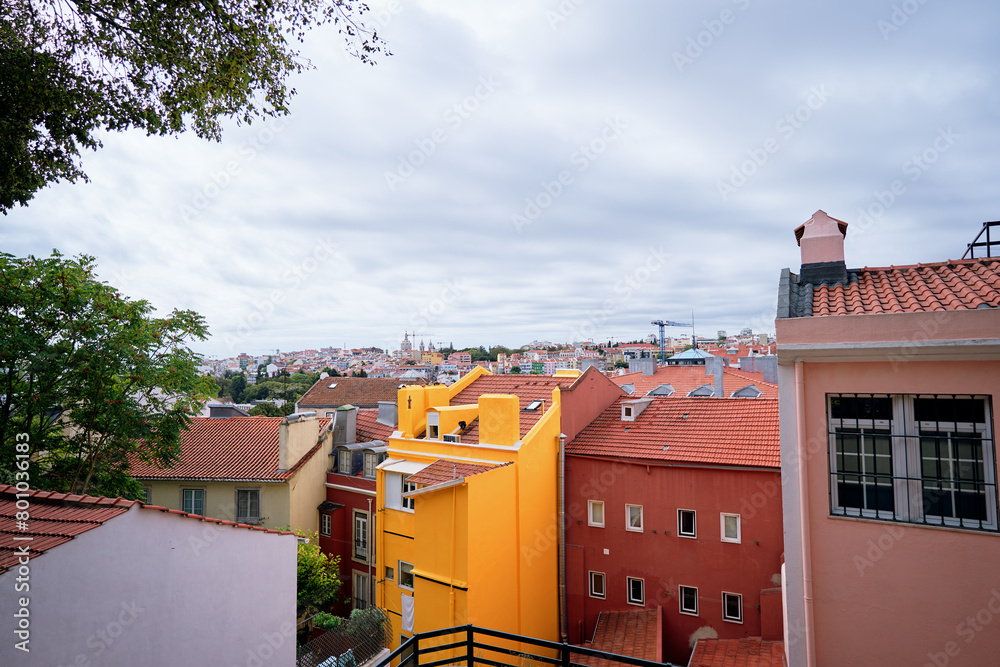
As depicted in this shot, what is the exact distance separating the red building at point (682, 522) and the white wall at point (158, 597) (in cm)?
1040

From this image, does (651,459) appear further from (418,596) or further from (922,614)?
(922,614)

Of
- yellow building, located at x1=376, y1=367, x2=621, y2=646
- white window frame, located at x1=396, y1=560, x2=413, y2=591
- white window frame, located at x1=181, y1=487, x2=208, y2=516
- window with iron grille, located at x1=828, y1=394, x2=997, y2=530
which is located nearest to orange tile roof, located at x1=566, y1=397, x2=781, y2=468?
yellow building, located at x1=376, y1=367, x2=621, y2=646

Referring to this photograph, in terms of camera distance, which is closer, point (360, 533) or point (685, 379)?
point (360, 533)

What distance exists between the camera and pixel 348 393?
61250 millimetres

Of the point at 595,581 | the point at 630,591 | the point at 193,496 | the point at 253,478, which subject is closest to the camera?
the point at 630,591

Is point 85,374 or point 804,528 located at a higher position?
point 85,374

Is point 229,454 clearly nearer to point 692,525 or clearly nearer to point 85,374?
point 85,374

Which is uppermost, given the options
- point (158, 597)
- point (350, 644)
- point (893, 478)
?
point (893, 478)

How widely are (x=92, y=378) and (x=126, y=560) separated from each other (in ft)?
35.4

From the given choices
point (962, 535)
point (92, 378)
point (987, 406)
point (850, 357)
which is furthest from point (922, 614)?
point (92, 378)

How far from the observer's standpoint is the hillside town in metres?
5.87

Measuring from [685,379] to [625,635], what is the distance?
86.3ft

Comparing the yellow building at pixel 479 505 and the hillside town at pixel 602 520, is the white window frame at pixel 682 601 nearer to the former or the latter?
the hillside town at pixel 602 520

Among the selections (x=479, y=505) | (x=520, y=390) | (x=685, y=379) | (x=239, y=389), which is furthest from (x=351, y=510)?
(x=239, y=389)
